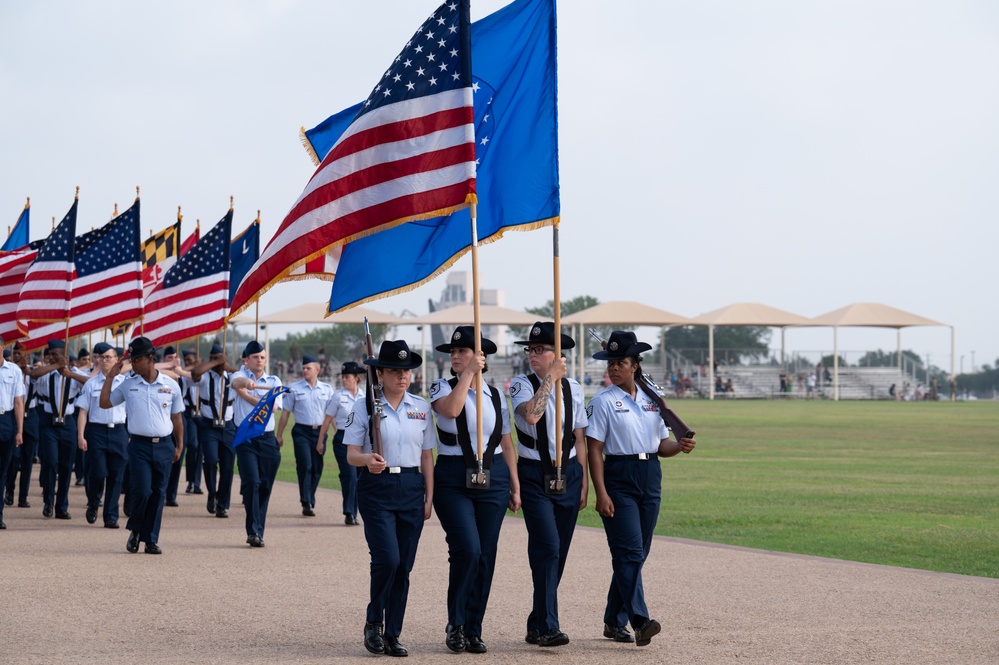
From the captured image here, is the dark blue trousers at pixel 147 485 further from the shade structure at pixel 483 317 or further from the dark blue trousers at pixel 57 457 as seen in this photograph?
the shade structure at pixel 483 317

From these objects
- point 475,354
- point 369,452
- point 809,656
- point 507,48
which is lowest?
point 809,656

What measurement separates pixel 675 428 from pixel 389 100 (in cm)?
293

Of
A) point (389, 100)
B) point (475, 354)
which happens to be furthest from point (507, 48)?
point (475, 354)

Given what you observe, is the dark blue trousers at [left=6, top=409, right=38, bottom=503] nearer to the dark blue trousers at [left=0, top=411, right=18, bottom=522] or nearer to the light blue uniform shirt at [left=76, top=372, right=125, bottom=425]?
the dark blue trousers at [left=0, top=411, right=18, bottom=522]

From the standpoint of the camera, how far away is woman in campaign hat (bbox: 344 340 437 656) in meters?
7.61

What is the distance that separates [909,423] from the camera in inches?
1502

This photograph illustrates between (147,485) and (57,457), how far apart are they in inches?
173

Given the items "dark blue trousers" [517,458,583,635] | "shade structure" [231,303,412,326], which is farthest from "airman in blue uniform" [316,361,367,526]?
"shade structure" [231,303,412,326]

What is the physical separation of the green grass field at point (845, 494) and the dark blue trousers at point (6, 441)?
6.06 meters

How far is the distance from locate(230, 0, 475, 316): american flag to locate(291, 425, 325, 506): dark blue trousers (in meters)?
6.64

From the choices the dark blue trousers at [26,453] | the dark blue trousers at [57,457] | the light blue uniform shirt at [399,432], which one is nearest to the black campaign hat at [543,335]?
the light blue uniform shirt at [399,432]

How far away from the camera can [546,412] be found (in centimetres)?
807

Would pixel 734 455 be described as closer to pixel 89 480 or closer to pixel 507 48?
pixel 89 480

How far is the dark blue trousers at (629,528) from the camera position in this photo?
7.77m
